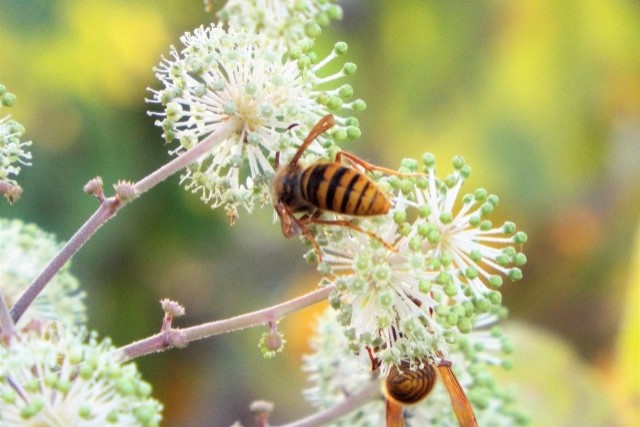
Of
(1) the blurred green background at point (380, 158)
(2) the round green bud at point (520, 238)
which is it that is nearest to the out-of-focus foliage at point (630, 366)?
(1) the blurred green background at point (380, 158)

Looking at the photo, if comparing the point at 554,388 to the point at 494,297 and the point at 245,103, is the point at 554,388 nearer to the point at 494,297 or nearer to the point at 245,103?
the point at 494,297

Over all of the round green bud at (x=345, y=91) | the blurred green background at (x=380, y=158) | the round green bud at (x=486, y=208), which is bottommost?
the round green bud at (x=486, y=208)

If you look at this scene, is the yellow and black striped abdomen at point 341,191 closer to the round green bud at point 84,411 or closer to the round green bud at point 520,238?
the round green bud at point 520,238

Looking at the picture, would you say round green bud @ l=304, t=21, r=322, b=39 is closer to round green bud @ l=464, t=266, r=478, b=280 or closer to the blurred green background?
round green bud @ l=464, t=266, r=478, b=280

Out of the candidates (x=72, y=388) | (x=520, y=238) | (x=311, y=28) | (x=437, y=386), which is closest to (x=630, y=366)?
(x=437, y=386)

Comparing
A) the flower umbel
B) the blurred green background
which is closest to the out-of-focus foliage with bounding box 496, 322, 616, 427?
the blurred green background

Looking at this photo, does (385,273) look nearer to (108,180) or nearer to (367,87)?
(108,180)

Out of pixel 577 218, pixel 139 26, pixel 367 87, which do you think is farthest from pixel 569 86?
pixel 139 26
